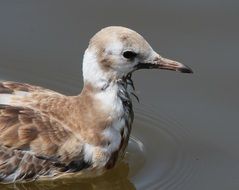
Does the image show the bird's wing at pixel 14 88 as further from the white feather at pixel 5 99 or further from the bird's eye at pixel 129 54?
the bird's eye at pixel 129 54

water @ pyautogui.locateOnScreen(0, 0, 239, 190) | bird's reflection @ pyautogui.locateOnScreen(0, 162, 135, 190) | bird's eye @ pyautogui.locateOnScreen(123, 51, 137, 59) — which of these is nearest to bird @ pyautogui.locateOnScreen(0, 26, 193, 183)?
bird's eye @ pyautogui.locateOnScreen(123, 51, 137, 59)

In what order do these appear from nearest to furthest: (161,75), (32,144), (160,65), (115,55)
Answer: (115,55), (32,144), (160,65), (161,75)

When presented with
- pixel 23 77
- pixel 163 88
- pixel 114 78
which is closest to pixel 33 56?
pixel 23 77

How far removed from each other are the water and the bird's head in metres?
1.11

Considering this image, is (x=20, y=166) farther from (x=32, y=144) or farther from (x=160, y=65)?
(x=160, y=65)

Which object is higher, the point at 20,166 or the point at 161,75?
the point at 161,75

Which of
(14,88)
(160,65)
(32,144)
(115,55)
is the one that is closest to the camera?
(115,55)

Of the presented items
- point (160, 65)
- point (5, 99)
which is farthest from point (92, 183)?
point (160, 65)

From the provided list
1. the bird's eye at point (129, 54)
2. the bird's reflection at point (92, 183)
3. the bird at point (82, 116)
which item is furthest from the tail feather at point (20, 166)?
the bird's eye at point (129, 54)

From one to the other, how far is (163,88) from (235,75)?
80 centimetres

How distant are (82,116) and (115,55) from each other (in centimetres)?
70

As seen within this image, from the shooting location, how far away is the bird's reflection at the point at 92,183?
820 centimetres

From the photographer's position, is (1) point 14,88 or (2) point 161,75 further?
(2) point 161,75

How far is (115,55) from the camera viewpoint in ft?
25.8
